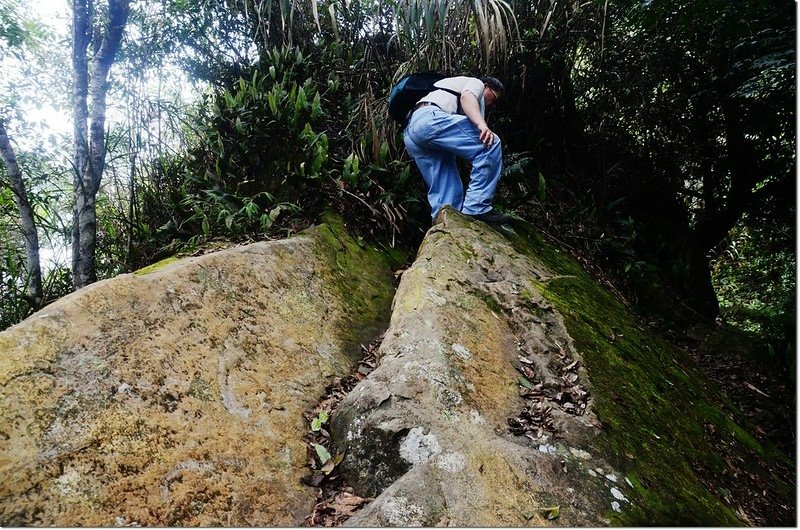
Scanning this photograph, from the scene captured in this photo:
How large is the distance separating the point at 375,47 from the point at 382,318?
437 cm

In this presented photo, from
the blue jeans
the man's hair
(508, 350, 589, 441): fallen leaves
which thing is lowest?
(508, 350, 589, 441): fallen leaves

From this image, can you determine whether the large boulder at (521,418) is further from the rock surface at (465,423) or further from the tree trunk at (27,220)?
the tree trunk at (27,220)

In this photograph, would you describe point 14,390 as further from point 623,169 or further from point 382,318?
point 623,169

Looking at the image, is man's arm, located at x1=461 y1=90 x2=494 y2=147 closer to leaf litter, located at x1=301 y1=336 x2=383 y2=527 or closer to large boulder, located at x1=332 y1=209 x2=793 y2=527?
large boulder, located at x1=332 y1=209 x2=793 y2=527

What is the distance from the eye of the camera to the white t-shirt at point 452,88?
4289mm

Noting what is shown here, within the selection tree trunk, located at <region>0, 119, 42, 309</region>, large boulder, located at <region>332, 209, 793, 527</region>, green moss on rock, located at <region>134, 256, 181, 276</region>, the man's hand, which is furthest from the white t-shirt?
tree trunk, located at <region>0, 119, 42, 309</region>

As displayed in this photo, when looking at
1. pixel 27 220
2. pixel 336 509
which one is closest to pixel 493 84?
pixel 336 509

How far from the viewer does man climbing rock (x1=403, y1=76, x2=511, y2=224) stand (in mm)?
4246

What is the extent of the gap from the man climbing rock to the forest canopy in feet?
1.66

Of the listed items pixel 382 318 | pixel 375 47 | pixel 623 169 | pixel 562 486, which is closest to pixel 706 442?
pixel 562 486

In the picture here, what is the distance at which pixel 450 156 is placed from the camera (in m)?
4.64

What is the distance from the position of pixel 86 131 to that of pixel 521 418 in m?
4.54

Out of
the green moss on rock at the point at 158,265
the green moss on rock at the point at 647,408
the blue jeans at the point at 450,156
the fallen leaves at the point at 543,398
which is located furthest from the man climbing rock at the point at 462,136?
the green moss on rock at the point at 158,265

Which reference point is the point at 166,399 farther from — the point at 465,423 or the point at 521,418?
the point at 521,418
